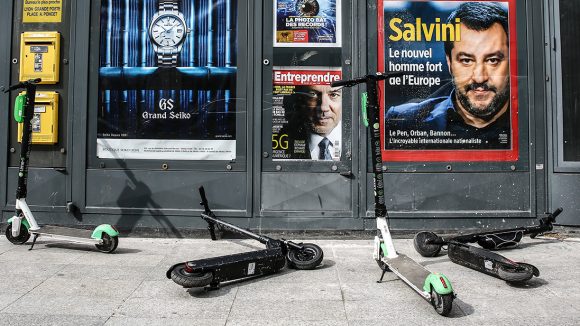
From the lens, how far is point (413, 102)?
7.11m

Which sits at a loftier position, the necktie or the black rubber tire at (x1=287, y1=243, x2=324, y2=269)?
the necktie

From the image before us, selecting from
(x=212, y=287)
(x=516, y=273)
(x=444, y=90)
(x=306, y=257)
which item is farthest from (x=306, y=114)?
(x=516, y=273)

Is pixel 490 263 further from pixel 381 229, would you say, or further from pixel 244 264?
pixel 244 264

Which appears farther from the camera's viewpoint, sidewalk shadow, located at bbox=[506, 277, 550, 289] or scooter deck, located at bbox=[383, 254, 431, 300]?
sidewalk shadow, located at bbox=[506, 277, 550, 289]

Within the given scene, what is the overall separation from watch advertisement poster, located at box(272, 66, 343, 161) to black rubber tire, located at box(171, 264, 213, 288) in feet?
8.87

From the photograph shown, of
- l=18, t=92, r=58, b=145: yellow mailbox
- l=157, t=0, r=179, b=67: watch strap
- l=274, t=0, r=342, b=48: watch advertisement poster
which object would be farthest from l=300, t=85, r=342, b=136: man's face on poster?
l=18, t=92, r=58, b=145: yellow mailbox

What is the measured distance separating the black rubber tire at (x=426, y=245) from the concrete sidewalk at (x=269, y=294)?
0.27 feet

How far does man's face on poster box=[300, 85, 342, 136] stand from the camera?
7.12 metres

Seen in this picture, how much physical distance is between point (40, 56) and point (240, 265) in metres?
4.55

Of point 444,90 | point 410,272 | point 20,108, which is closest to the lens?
point 410,272

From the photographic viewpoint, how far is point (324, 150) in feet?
23.4

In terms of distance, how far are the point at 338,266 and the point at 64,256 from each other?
3.24 m

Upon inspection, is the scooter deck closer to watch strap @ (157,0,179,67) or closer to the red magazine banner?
the red magazine banner

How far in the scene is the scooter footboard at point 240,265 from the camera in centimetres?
478
